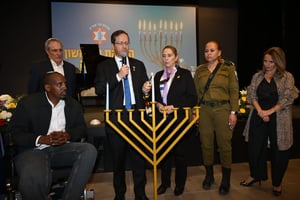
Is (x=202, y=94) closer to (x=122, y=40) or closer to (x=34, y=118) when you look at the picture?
(x=122, y=40)

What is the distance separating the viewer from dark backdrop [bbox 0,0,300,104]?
243 inches

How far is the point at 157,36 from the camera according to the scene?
6953 mm

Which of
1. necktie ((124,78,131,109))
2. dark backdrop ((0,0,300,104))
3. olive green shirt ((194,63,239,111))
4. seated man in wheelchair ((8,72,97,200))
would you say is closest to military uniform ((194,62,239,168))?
olive green shirt ((194,63,239,111))

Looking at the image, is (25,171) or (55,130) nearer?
(25,171)

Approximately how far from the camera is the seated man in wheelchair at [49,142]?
Result: 1.86 metres

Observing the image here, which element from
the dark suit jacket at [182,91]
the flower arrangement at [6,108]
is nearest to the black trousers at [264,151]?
the dark suit jacket at [182,91]

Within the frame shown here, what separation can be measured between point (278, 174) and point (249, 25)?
4939 mm

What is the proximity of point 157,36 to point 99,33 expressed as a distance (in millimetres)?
1337

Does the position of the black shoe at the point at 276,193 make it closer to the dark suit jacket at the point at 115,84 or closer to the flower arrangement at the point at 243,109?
the flower arrangement at the point at 243,109

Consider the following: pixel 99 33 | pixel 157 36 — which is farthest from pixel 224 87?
pixel 157 36

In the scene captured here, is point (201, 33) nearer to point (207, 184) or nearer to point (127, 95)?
point (207, 184)

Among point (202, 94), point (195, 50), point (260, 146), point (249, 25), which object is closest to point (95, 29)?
point (195, 50)

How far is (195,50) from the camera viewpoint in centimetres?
713

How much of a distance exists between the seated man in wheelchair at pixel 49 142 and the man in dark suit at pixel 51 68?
0.37 m
